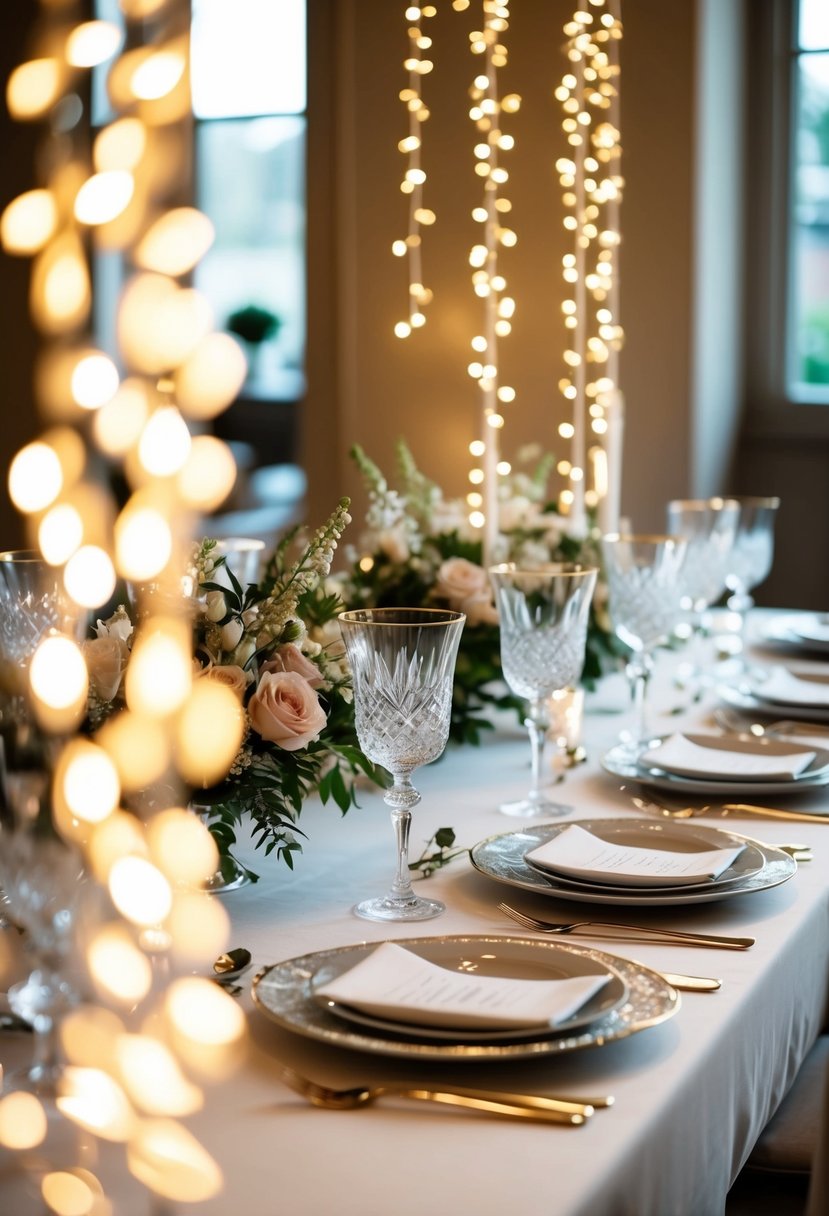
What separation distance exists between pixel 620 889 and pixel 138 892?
399 millimetres

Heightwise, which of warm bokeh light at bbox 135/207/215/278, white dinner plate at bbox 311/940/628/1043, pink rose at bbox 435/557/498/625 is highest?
warm bokeh light at bbox 135/207/215/278

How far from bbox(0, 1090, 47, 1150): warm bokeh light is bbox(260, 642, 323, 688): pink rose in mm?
483

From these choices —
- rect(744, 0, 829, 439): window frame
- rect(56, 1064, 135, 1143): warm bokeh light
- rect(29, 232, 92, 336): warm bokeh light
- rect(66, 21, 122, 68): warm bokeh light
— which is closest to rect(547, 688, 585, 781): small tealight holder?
rect(56, 1064, 135, 1143): warm bokeh light

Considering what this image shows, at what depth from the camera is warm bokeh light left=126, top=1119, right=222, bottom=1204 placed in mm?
788

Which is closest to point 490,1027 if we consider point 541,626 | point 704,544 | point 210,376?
point 541,626

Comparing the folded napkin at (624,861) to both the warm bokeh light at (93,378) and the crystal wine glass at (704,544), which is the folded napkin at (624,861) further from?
the warm bokeh light at (93,378)

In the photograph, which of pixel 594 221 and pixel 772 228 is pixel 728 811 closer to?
pixel 594 221

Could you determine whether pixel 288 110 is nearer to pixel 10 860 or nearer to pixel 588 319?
pixel 588 319

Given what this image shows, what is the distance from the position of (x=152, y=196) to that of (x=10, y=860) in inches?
191

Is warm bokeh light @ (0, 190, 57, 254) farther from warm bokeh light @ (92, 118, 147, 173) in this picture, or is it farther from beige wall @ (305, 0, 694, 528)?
beige wall @ (305, 0, 694, 528)

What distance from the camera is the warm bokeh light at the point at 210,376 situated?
6492 millimetres

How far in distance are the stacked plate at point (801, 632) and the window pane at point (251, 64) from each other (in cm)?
339

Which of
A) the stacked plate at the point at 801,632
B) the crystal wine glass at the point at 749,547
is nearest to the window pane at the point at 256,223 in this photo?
the stacked plate at the point at 801,632

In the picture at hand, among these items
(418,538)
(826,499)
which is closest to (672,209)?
(826,499)
